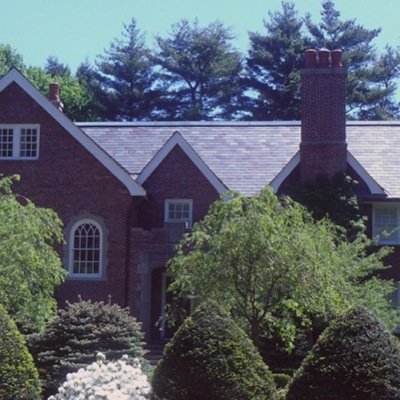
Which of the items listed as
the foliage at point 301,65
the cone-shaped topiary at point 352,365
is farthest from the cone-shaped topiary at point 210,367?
the foliage at point 301,65

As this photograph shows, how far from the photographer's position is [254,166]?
32.0 metres

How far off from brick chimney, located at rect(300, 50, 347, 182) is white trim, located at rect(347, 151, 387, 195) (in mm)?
268

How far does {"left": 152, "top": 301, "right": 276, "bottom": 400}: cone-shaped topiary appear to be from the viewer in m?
13.4

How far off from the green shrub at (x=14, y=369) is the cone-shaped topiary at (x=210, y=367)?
2433 millimetres

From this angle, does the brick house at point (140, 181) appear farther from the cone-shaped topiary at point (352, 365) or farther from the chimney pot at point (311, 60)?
the cone-shaped topiary at point (352, 365)

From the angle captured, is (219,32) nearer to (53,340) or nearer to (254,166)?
(254,166)

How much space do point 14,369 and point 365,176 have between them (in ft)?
58.5

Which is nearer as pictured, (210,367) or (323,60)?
Result: (210,367)

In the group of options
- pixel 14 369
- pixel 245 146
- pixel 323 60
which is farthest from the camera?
pixel 245 146

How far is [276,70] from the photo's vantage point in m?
57.0

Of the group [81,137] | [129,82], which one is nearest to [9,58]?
[129,82]

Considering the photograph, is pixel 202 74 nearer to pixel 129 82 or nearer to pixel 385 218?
pixel 129 82

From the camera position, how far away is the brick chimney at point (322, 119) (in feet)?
99.3

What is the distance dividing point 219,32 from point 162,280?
32.9m
